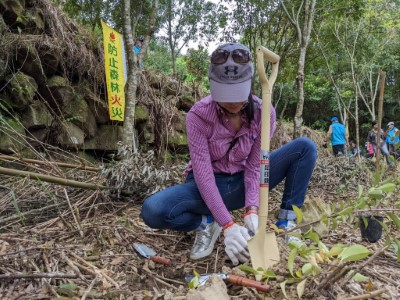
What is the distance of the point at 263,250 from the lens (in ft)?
4.94

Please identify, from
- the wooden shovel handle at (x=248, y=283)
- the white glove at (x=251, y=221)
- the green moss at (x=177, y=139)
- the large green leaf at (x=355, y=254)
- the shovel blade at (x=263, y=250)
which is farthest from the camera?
the green moss at (x=177, y=139)

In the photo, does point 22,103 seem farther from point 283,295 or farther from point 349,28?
point 349,28

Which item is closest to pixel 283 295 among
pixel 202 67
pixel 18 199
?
pixel 18 199

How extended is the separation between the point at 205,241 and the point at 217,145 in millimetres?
522

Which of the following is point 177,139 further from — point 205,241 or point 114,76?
point 205,241

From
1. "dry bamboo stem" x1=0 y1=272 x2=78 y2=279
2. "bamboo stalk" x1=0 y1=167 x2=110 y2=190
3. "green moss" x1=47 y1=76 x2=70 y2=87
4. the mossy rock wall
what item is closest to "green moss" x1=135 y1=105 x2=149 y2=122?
the mossy rock wall

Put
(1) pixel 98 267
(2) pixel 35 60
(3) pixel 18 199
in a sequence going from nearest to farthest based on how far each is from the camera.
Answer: (1) pixel 98 267 < (3) pixel 18 199 < (2) pixel 35 60

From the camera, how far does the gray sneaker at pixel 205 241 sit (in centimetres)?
185

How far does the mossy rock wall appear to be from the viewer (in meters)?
3.78

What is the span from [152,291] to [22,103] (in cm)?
308

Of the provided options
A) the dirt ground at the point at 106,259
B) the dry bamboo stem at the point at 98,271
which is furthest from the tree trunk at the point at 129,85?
the dry bamboo stem at the point at 98,271

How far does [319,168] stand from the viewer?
15.8ft

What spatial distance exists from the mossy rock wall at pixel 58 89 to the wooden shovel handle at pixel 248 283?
8.74 feet

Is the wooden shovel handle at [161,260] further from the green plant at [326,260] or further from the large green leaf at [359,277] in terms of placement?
the large green leaf at [359,277]
